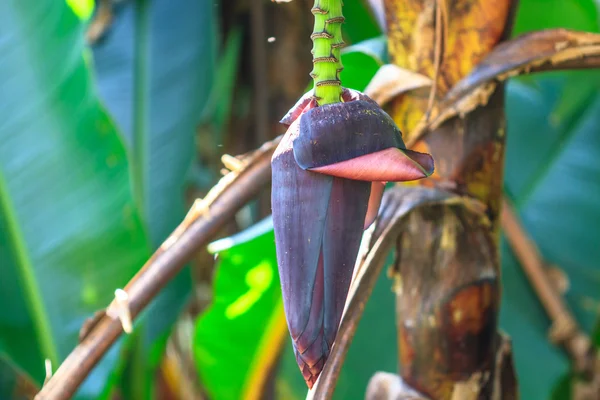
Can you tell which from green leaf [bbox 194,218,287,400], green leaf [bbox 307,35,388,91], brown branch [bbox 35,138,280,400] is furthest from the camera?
green leaf [bbox 194,218,287,400]

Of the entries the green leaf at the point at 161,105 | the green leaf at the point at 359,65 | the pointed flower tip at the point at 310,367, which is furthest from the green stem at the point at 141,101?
the pointed flower tip at the point at 310,367

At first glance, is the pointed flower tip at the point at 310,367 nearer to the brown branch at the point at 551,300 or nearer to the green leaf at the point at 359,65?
the green leaf at the point at 359,65

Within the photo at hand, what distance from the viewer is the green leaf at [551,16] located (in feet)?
3.55

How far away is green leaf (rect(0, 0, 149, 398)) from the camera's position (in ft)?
2.74

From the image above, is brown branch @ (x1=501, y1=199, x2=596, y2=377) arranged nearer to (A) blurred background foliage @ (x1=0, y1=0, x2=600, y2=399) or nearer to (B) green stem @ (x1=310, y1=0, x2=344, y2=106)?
(A) blurred background foliage @ (x1=0, y1=0, x2=600, y2=399)

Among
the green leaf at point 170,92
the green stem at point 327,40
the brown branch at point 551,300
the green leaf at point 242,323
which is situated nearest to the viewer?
the green stem at point 327,40

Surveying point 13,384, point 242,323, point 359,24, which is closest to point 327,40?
point 242,323

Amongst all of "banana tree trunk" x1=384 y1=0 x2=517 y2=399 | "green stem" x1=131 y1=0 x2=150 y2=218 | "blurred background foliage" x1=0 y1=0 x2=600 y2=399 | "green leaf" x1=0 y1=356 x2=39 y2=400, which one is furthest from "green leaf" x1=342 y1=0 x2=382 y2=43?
"green leaf" x1=0 y1=356 x2=39 y2=400

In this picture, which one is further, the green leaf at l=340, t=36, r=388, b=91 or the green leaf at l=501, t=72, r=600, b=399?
the green leaf at l=501, t=72, r=600, b=399

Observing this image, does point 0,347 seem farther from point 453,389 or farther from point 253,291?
point 453,389

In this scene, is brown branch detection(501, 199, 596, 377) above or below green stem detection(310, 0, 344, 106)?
below

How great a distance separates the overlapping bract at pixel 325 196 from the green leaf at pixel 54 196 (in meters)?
0.62

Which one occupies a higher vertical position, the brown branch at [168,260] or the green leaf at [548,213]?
the brown branch at [168,260]

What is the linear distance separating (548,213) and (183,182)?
2.03 feet
